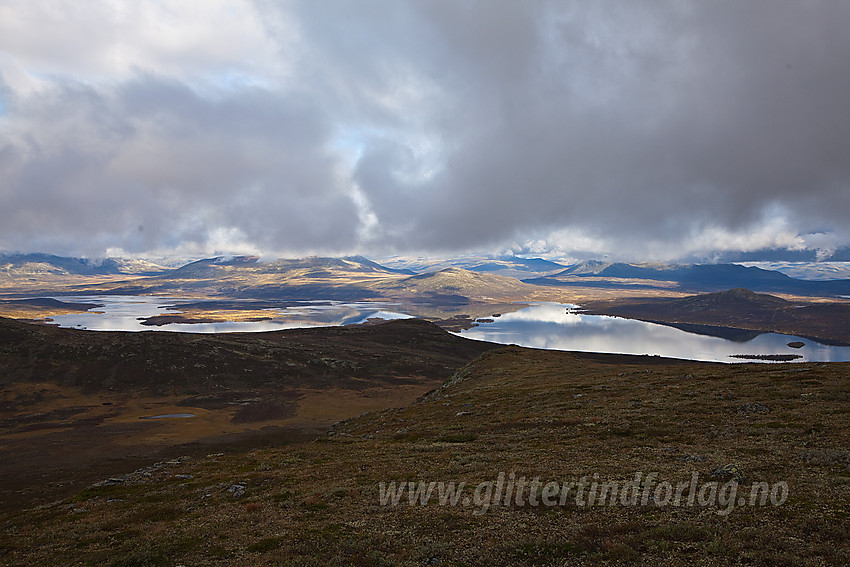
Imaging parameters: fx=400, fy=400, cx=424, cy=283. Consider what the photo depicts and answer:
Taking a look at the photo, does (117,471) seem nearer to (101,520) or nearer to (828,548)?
(101,520)

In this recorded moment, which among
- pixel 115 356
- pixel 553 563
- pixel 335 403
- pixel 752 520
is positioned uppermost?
pixel 752 520

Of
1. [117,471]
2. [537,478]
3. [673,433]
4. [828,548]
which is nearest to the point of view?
[828,548]

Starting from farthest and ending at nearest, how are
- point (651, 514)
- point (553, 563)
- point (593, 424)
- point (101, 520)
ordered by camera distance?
1. point (593, 424)
2. point (101, 520)
3. point (651, 514)
4. point (553, 563)

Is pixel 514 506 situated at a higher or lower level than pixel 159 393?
higher

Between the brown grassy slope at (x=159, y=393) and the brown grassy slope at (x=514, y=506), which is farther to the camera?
the brown grassy slope at (x=159, y=393)

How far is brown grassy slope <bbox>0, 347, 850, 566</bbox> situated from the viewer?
1363 centimetres

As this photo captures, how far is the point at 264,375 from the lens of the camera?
121125mm

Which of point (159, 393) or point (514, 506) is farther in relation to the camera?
point (159, 393)

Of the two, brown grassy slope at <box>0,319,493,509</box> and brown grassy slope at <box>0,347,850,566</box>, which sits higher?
brown grassy slope at <box>0,347,850,566</box>

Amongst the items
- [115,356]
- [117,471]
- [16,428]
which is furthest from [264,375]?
[117,471]

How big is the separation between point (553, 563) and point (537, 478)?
832 cm

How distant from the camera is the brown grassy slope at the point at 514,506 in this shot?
13.6 meters

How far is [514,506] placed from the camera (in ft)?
59.5

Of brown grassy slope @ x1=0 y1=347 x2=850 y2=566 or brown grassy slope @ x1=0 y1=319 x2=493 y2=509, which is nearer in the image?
brown grassy slope @ x1=0 y1=347 x2=850 y2=566
